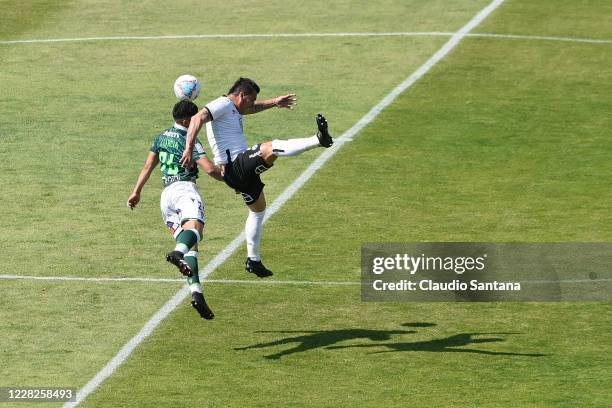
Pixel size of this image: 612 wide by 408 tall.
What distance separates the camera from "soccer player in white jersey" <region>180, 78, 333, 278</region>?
16906 millimetres

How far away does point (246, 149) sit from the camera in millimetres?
17328

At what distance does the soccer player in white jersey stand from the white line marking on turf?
44.9 inches

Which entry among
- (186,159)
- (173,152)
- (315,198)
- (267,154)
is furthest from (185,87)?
(315,198)

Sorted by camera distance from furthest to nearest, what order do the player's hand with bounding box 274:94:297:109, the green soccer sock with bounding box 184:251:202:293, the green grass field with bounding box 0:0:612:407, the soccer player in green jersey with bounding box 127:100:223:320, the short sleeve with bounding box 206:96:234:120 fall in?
the player's hand with bounding box 274:94:297:109, the short sleeve with bounding box 206:96:234:120, the soccer player in green jersey with bounding box 127:100:223:320, the green soccer sock with bounding box 184:251:202:293, the green grass field with bounding box 0:0:612:407

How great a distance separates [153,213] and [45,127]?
495cm

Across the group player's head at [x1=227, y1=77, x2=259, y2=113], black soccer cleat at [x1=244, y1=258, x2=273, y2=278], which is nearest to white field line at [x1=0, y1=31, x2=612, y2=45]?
player's head at [x1=227, y1=77, x2=259, y2=113]

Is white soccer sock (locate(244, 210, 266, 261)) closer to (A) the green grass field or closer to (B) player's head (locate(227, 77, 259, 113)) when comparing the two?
(A) the green grass field

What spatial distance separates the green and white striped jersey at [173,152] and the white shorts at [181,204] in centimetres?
9

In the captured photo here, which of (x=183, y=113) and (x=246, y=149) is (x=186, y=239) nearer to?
(x=183, y=113)

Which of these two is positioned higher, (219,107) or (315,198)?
(219,107)

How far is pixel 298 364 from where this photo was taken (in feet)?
50.6

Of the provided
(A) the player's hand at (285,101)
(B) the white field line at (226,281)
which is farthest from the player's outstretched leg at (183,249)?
(A) the player's hand at (285,101)

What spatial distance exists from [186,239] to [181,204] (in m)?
0.57

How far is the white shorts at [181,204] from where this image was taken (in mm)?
16234
